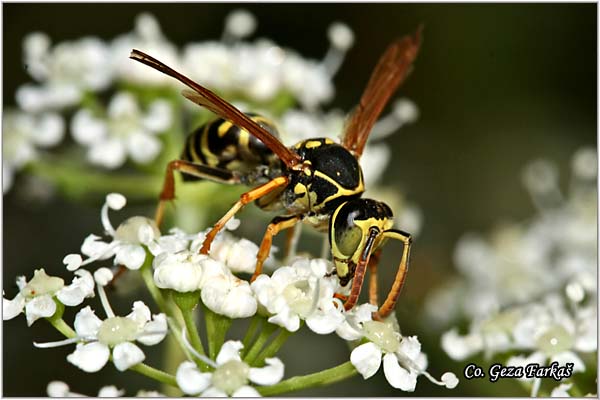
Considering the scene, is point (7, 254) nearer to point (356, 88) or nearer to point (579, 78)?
point (356, 88)

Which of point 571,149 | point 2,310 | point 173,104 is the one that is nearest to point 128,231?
point 2,310

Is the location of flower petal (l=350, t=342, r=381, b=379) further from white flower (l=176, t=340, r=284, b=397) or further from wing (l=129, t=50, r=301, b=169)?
wing (l=129, t=50, r=301, b=169)

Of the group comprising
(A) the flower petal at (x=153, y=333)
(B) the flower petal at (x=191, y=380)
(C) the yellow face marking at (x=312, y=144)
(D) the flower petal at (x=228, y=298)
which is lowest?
(B) the flower petal at (x=191, y=380)

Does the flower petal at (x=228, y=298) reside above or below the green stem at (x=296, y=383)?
above

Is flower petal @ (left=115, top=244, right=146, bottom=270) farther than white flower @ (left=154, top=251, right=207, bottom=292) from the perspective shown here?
Yes

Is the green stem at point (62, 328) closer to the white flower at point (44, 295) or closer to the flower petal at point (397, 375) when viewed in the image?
the white flower at point (44, 295)

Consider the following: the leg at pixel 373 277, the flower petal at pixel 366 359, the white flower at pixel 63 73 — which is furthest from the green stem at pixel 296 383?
the white flower at pixel 63 73

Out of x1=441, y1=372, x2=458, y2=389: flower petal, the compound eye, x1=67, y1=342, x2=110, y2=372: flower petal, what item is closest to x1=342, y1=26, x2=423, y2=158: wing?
the compound eye

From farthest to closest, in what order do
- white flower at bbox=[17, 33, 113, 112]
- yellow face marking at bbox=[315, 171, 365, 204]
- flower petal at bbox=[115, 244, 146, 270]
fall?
1. white flower at bbox=[17, 33, 113, 112]
2. yellow face marking at bbox=[315, 171, 365, 204]
3. flower petal at bbox=[115, 244, 146, 270]
